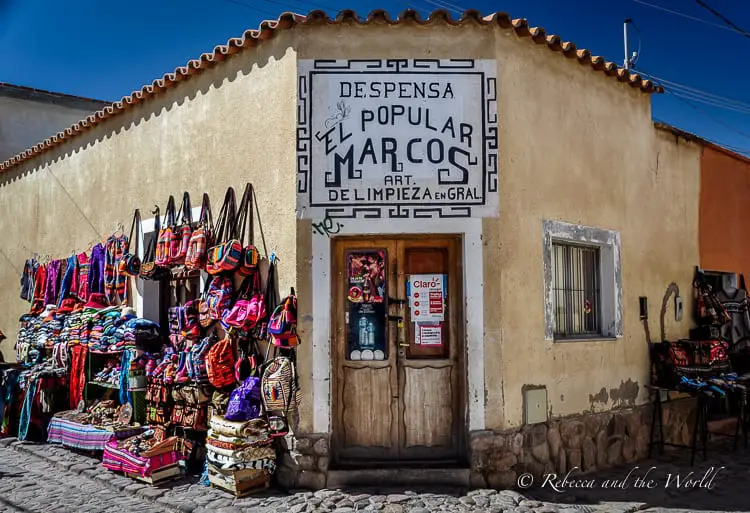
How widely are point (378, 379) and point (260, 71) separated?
3404 mm

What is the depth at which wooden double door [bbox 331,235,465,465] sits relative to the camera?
6.50m

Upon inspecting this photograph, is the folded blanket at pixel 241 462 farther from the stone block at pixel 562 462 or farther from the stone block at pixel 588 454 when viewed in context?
the stone block at pixel 588 454

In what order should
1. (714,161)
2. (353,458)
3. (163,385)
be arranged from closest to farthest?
(353,458) < (163,385) < (714,161)

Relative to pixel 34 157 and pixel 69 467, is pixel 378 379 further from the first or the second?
pixel 34 157

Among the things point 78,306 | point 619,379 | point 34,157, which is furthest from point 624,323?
point 34,157

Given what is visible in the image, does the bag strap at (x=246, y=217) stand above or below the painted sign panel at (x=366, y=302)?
above

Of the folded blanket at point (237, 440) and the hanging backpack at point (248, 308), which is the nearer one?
the folded blanket at point (237, 440)

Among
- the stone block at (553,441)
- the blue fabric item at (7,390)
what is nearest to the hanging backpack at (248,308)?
the stone block at (553,441)

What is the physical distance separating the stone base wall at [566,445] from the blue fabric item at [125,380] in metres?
4.08

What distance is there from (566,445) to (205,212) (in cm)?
466

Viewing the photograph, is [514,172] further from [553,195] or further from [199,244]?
[199,244]

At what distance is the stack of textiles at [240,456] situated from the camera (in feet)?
19.6

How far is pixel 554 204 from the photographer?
23.0 ft

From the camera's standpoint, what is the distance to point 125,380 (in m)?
7.79
